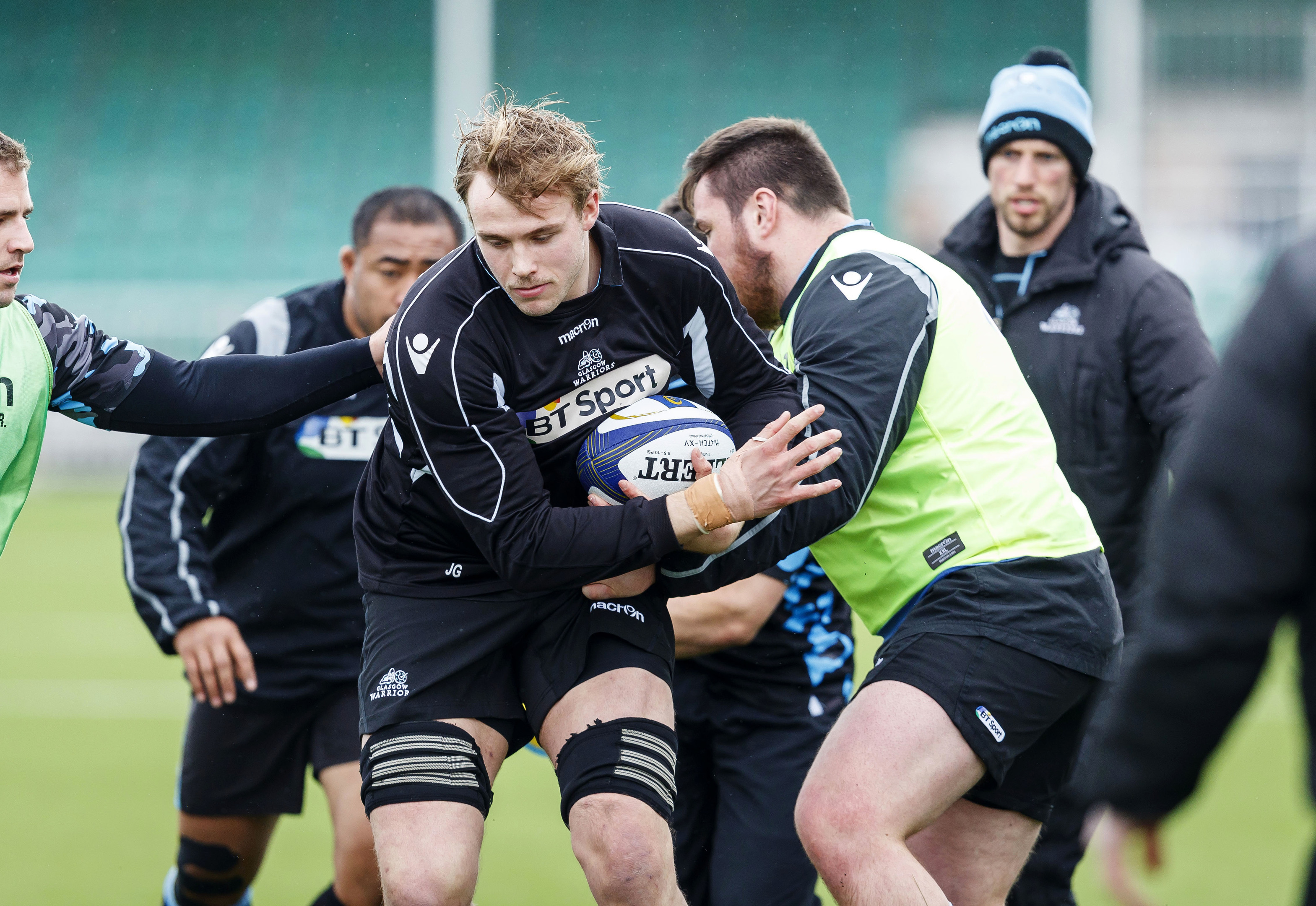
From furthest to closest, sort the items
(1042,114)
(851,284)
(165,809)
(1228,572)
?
(165,809) < (1042,114) < (851,284) < (1228,572)

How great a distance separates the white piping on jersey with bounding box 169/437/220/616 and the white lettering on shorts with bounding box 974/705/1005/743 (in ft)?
8.20

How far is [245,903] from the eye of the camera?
479 cm

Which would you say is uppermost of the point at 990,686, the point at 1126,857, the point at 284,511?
the point at 1126,857

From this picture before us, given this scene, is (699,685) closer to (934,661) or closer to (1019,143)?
(934,661)

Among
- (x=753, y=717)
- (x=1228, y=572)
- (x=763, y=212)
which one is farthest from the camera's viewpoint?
(x=753, y=717)

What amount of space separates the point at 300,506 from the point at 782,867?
198cm

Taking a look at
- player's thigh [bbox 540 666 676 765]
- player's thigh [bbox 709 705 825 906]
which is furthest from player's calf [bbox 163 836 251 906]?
player's thigh [bbox 540 666 676 765]

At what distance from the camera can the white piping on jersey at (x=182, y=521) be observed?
14.8ft

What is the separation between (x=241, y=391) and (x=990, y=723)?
82.3 inches

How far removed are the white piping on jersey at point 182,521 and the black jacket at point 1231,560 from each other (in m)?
3.32

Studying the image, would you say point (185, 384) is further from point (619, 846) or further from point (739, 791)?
point (739, 791)

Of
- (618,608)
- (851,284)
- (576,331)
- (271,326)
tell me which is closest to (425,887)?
(618,608)

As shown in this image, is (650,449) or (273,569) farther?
(273,569)

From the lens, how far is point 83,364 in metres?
3.61
